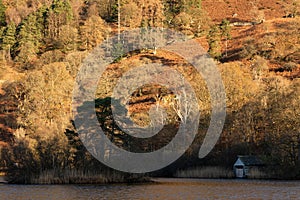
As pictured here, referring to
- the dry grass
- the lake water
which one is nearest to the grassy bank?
the lake water

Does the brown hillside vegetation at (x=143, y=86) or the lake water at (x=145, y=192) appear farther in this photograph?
the brown hillside vegetation at (x=143, y=86)

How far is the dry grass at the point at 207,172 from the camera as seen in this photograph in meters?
59.7

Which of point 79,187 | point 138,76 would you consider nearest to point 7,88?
point 138,76

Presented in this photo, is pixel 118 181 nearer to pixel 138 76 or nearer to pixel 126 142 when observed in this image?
pixel 126 142

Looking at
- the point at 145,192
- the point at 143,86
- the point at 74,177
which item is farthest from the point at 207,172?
the point at 143,86

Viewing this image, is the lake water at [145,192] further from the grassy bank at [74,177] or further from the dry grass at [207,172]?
the dry grass at [207,172]

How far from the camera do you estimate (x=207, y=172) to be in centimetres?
6003

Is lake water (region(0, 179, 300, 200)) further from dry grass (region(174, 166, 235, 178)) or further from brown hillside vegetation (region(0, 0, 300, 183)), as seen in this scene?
dry grass (region(174, 166, 235, 178))

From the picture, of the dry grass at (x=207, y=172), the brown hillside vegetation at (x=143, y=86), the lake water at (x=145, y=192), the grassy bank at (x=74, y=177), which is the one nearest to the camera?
the lake water at (x=145, y=192)

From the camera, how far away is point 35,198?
36.3 metres

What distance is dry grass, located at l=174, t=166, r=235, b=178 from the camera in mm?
59684

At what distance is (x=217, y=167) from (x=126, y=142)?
14.0 meters

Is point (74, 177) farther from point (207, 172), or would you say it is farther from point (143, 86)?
point (143, 86)

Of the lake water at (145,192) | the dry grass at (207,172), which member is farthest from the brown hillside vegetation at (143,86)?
the lake water at (145,192)
